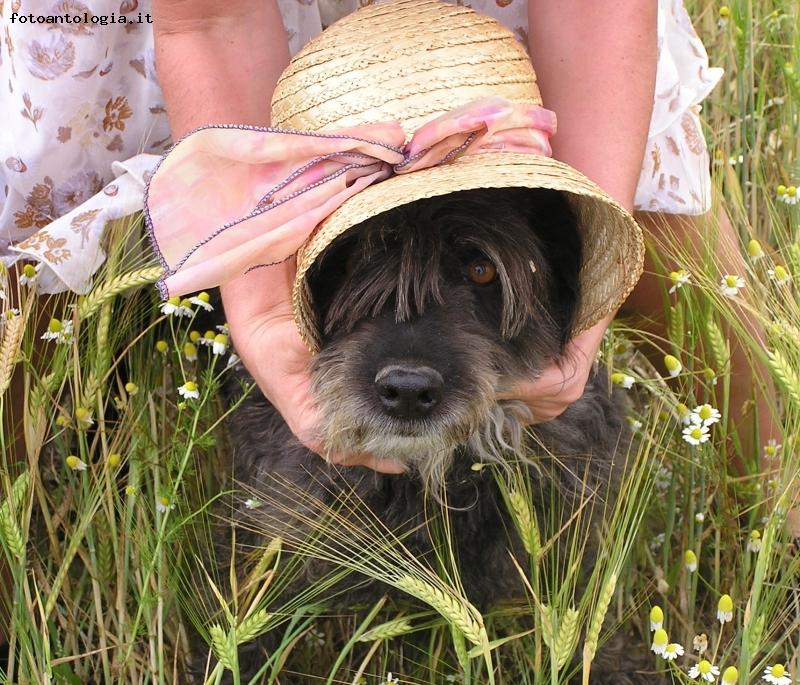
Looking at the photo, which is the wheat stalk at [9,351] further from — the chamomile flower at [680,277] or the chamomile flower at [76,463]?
the chamomile flower at [680,277]

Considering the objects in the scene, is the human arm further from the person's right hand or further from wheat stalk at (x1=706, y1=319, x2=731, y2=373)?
the person's right hand

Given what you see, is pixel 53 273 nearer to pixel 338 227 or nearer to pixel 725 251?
pixel 338 227

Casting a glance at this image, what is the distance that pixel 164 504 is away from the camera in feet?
7.52

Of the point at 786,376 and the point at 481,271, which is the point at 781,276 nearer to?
the point at 786,376

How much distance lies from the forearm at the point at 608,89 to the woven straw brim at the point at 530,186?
0.86 feet

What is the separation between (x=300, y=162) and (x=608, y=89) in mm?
804

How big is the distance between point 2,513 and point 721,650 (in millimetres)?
1704

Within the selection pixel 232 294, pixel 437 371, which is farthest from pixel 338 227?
pixel 232 294

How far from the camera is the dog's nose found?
1983 millimetres

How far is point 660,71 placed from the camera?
2824 mm

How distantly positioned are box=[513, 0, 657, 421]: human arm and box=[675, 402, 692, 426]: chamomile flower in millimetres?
287

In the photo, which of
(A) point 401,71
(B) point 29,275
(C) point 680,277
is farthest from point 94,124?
(C) point 680,277

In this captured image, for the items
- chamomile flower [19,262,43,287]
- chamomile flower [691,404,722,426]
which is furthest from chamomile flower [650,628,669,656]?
chamomile flower [19,262,43,287]

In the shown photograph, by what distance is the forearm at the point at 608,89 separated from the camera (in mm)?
2326
